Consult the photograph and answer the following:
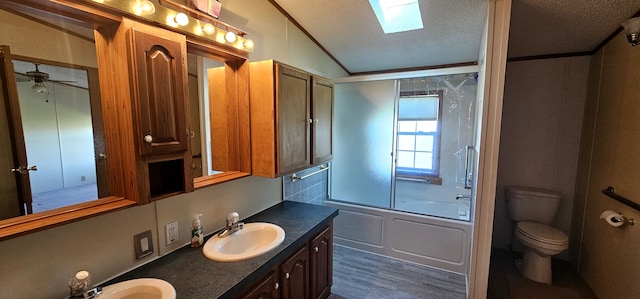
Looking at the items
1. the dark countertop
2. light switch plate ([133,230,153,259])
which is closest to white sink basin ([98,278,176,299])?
the dark countertop

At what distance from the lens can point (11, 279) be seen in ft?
3.11

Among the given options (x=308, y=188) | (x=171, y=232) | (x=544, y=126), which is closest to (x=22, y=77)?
(x=171, y=232)

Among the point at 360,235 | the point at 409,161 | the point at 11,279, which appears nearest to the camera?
the point at 11,279

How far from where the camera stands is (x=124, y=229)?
1270mm

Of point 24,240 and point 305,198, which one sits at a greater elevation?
point 24,240

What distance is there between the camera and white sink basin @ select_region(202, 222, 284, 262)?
1406mm

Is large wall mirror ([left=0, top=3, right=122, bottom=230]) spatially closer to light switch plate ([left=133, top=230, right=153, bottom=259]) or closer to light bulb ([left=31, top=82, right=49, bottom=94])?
light bulb ([left=31, top=82, right=49, bottom=94])

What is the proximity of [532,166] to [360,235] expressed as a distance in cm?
195

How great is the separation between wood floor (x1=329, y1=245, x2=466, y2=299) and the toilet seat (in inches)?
27.4

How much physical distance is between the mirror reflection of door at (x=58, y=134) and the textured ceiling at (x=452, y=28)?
161 cm

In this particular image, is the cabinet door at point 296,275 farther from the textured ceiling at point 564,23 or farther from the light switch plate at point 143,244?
the textured ceiling at point 564,23

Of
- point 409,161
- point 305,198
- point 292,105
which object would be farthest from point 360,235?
point 292,105

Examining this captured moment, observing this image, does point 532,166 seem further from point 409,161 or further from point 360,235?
point 360,235

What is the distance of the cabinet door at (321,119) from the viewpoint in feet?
7.21
